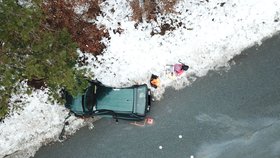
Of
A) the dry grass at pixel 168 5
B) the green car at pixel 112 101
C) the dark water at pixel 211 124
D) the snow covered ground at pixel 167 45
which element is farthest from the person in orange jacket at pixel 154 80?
the dry grass at pixel 168 5

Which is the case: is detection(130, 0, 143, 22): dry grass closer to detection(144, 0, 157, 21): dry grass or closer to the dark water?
detection(144, 0, 157, 21): dry grass

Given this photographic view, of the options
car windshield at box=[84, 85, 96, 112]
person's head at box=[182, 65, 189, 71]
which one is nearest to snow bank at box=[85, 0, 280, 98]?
person's head at box=[182, 65, 189, 71]

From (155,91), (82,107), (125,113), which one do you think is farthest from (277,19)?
(82,107)

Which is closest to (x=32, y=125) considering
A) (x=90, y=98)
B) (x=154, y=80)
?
(x=90, y=98)

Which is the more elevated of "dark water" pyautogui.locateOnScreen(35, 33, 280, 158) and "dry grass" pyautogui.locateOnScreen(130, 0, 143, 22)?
"dry grass" pyautogui.locateOnScreen(130, 0, 143, 22)

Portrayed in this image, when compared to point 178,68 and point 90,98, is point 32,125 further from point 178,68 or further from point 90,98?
point 178,68

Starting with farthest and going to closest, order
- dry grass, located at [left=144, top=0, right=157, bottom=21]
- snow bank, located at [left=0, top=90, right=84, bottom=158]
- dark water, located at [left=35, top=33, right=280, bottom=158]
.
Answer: snow bank, located at [left=0, top=90, right=84, bottom=158], dark water, located at [left=35, top=33, right=280, bottom=158], dry grass, located at [left=144, top=0, right=157, bottom=21]
